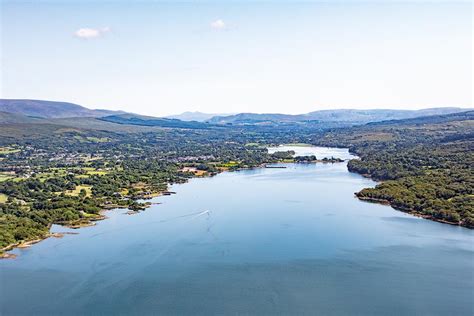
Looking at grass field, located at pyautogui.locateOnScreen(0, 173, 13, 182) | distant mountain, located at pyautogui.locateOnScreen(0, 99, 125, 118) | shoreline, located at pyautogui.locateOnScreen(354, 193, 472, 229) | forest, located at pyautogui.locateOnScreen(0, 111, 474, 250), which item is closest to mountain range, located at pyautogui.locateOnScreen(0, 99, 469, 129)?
distant mountain, located at pyautogui.locateOnScreen(0, 99, 125, 118)

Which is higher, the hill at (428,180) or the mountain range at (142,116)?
the mountain range at (142,116)

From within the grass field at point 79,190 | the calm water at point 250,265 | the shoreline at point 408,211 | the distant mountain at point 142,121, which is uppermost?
the distant mountain at point 142,121

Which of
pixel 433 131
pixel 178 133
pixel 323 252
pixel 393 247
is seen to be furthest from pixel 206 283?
pixel 178 133

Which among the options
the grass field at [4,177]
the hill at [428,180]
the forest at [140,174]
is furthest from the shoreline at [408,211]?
the grass field at [4,177]

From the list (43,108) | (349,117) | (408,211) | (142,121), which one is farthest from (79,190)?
(349,117)

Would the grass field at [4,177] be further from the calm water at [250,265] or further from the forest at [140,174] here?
the calm water at [250,265]

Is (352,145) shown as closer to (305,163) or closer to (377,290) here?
(305,163)

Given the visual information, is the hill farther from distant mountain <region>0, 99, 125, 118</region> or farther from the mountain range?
distant mountain <region>0, 99, 125, 118</region>
